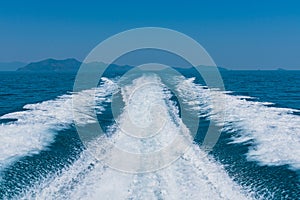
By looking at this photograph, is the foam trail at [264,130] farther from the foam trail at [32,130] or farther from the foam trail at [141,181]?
the foam trail at [32,130]

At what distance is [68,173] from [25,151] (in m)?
2.63

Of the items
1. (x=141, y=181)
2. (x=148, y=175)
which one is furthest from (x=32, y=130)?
(x=141, y=181)

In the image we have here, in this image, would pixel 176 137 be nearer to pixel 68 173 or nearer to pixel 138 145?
pixel 138 145

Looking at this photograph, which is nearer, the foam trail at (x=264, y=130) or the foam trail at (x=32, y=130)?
the foam trail at (x=264, y=130)

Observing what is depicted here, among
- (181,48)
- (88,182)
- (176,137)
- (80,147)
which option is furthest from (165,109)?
(88,182)

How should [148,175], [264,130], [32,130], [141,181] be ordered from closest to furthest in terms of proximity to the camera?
[141,181], [148,175], [32,130], [264,130]

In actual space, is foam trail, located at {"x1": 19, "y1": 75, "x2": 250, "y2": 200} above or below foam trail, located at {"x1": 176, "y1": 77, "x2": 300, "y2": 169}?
below

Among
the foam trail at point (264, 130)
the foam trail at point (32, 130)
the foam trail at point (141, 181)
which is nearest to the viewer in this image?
the foam trail at point (141, 181)

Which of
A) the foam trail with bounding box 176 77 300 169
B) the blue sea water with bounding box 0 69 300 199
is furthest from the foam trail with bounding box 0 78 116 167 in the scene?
the foam trail with bounding box 176 77 300 169

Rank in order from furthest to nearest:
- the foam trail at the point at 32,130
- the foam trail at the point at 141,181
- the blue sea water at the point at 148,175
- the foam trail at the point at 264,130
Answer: the foam trail at the point at 32,130 → the foam trail at the point at 264,130 → the blue sea water at the point at 148,175 → the foam trail at the point at 141,181

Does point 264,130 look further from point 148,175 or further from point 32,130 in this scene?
point 32,130

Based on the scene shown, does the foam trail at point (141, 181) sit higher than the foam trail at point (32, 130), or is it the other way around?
the foam trail at point (141, 181)

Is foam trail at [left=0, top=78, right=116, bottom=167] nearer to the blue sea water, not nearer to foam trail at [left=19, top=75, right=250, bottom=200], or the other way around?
the blue sea water

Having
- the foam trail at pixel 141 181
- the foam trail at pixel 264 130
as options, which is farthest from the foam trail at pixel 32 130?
the foam trail at pixel 264 130
